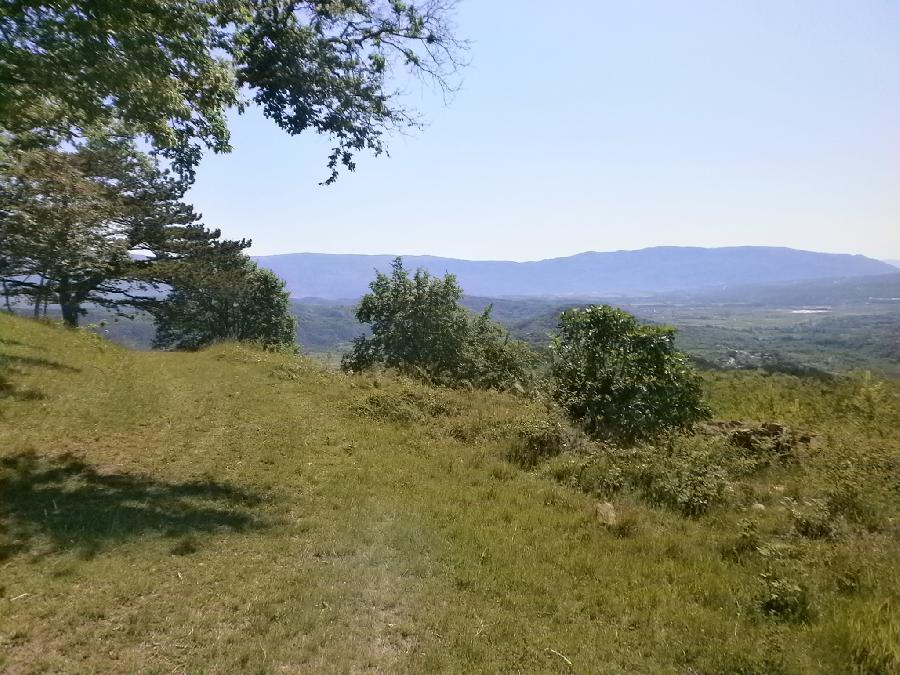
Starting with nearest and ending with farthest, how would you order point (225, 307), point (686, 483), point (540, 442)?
point (686, 483)
point (540, 442)
point (225, 307)

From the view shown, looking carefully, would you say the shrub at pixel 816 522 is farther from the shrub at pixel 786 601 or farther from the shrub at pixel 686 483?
the shrub at pixel 786 601

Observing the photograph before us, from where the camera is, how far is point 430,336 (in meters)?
26.7

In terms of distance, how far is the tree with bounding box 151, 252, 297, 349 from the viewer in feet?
124

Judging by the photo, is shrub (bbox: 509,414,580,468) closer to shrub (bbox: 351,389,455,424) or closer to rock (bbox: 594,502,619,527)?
rock (bbox: 594,502,619,527)

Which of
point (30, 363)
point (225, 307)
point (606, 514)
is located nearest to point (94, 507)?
point (606, 514)

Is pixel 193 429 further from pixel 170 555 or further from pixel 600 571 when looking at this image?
pixel 600 571

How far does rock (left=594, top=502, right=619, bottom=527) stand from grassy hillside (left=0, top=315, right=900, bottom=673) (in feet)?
0.26

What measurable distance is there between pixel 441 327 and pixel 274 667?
2335 centimetres

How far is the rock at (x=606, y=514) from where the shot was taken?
6.98 m

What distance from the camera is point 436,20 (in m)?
10.7

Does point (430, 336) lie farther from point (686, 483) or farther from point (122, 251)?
point (686, 483)

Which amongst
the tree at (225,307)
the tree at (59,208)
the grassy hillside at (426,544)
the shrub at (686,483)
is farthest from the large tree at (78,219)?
the shrub at (686,483)

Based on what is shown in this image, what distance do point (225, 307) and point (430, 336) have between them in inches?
1017

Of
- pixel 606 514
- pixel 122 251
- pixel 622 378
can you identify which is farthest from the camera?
pixel 122 251
